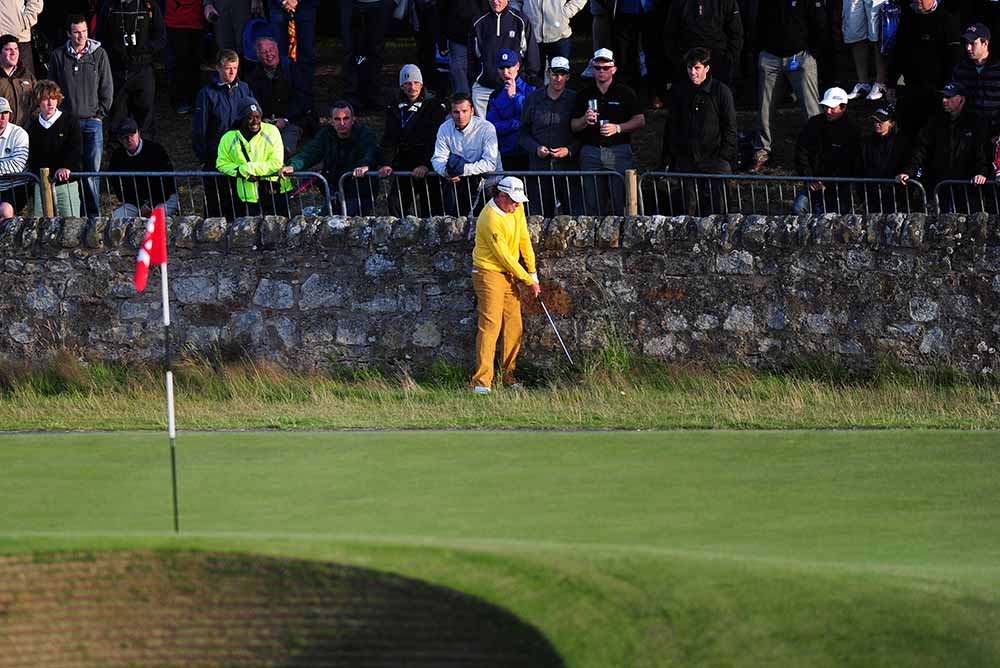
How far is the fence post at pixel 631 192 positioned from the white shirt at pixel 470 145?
4.55ft

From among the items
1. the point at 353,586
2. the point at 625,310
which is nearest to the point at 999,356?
the point at 625,310

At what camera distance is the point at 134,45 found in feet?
70.9

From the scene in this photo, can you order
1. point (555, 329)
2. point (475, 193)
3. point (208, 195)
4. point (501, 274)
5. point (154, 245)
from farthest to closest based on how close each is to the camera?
point (208, 195) → point (475, 193) → point (555, 329) → point (501, 274) → point (154, 245)

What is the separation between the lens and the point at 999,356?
15.4 metres

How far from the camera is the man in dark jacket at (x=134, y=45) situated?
2075 centimetres

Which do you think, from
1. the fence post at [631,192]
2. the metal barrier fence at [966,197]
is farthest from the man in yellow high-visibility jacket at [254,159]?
the metal barrier fence at [966,197]

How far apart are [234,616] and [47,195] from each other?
11.2 meters

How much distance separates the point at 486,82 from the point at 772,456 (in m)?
7.95

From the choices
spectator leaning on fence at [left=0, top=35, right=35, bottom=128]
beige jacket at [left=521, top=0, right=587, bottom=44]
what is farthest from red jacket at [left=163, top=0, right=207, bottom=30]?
beige jacket at [left=521, top=0, right=587, bottom=44]

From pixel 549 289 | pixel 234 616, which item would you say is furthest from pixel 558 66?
pixel 234 616

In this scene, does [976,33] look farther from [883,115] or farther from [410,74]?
[410,74]

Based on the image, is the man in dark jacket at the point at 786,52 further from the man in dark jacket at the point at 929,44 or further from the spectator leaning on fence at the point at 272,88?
the spectator leaning on fence at the point at 272,88

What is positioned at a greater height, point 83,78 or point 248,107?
point 83,78

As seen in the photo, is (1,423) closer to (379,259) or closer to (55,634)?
(379,259)
